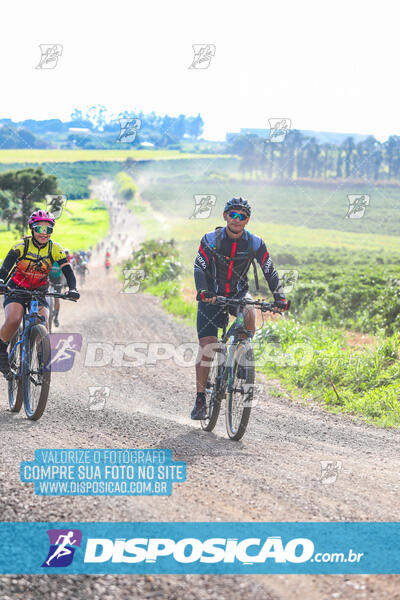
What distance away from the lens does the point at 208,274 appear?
7129 mm

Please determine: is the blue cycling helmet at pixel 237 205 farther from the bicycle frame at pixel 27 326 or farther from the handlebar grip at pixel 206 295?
the bicycle frame at pixel 27 326

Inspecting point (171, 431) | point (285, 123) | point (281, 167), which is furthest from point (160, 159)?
point (171, 431)

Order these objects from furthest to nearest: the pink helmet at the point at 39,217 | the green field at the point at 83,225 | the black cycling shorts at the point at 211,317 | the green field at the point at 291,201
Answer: the green field at the point at 291,201 < the green field at the point at 83,225 < the pink helmet at the point at 39,217 < the black cycling shorts at the point at 211,317

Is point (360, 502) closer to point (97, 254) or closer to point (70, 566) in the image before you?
point (70, 566)

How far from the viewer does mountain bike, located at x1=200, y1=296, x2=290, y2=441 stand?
654 cm

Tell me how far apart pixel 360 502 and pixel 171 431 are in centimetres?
284

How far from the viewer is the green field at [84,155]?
85.2 m

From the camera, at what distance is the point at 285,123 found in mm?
20109

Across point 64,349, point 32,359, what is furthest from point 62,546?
point 64,349

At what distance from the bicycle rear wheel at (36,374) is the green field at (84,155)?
7789cm

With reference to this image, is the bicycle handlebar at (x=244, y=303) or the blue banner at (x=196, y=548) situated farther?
the bicycle handlebar at (x=244, y=303)

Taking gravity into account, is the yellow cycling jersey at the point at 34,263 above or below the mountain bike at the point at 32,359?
above

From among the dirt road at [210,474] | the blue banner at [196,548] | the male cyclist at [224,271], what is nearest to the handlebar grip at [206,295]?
the male cyclist at [224,271]

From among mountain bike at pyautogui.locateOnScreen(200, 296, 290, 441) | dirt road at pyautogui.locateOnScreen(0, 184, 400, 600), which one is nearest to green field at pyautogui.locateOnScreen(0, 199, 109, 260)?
dirt road at pyautogui.locateOnScreen(0, 184, 400, 600)
